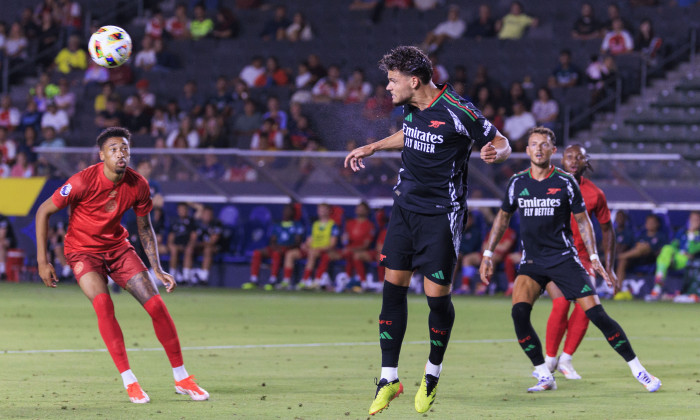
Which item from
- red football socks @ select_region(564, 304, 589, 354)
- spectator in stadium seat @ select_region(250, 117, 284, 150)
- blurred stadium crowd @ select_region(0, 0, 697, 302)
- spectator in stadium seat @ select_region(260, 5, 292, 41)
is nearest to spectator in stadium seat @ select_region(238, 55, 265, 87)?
blurred stadium crowd @ select_region(0, 0, 697, 302)

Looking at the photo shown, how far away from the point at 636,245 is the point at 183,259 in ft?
29.4

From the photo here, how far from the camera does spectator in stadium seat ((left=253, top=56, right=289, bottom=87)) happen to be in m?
26.5

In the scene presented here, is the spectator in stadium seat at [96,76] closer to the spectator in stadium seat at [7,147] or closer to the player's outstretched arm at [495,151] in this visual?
the spectator in stadium seat at [7,147]

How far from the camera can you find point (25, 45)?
30500 mm

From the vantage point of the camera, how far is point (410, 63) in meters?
7.36

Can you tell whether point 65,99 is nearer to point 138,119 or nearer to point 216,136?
point 138,119

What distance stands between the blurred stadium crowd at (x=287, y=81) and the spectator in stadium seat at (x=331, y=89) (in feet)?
0.11

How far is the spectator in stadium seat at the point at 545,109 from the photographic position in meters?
23.0

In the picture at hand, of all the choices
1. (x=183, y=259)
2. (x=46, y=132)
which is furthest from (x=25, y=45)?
(x=183, y=259)

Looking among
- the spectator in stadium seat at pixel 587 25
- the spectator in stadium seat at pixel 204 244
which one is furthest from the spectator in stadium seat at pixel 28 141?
the spectator in stadium seat at pixel 587 25

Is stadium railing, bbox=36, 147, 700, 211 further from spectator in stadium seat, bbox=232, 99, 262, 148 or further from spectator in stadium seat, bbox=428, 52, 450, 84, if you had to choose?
spectator in stadium seat, bbox=428, 52, 450, 84

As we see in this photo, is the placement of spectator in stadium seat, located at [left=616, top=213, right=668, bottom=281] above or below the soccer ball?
below

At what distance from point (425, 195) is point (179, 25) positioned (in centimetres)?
2284

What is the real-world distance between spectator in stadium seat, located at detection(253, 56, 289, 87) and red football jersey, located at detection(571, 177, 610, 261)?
16614 millimetres
